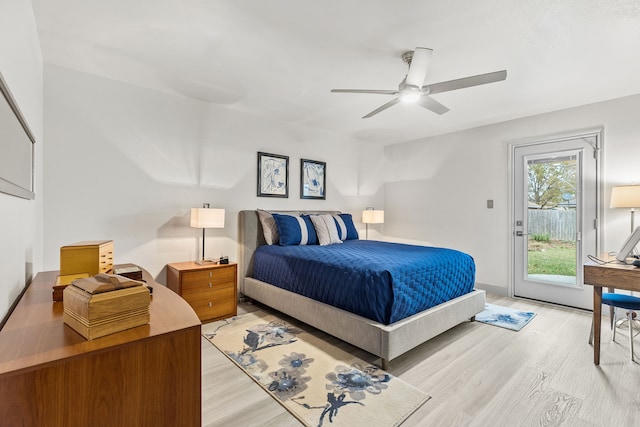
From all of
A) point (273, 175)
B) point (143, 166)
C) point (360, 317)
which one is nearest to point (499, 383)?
point (360, 317)

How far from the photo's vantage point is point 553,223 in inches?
149

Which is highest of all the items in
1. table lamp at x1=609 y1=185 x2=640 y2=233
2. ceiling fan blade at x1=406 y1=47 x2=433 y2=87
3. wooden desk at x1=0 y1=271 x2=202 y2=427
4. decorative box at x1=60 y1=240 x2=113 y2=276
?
ceiling fan blade at x1=406 y1=47 x2=433 y2=87

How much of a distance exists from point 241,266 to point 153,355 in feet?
9.36

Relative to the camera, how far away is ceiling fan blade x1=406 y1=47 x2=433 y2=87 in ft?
Result: 6.78

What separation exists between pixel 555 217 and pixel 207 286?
4.22 m

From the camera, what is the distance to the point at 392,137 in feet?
16.9

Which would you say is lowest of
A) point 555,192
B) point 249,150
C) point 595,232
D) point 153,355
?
point 153,355

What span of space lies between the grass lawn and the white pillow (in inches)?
101

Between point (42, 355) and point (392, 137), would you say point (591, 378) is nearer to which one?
point (42, 355)

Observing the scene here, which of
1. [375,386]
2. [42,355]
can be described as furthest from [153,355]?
[375,386]

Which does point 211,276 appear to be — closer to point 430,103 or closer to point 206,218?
point 206,218

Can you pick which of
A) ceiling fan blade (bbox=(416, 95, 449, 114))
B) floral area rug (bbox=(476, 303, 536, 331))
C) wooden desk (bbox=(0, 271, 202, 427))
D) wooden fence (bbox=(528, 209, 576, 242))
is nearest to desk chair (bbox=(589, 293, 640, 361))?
floral area rug (bbox=(476, 303, 536, 331))

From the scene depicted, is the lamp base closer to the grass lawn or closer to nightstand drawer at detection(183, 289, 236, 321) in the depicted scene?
nightstand drawer at detection(183, 289, 236, 321)

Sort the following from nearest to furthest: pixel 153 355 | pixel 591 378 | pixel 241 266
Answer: pixel 153 355
pixel 591 378
pixel 241 266
